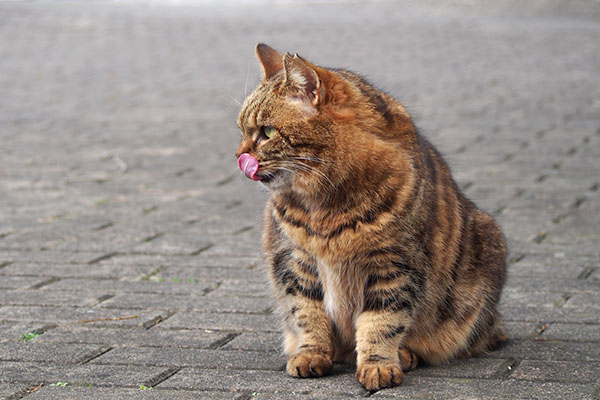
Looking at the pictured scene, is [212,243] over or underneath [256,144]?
underneath

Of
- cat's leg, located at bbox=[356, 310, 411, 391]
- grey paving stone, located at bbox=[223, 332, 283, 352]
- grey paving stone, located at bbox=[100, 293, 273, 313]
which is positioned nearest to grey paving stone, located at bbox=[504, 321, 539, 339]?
cat's leg, located at bbox=[356, 310, 411, 391]

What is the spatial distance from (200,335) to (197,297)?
61 cm

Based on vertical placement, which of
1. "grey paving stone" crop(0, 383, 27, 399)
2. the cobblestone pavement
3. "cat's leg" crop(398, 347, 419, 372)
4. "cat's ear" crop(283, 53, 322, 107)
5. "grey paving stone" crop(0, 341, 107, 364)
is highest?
"cat's ear" crop(283, 53, 322, 107)

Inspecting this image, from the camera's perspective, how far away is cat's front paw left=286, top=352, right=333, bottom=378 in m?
3.52

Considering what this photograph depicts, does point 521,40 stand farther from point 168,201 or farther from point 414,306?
point 414,306

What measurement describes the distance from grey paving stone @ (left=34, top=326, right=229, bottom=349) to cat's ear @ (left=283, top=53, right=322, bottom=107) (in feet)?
3.88

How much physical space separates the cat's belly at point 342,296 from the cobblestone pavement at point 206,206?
0.19 m

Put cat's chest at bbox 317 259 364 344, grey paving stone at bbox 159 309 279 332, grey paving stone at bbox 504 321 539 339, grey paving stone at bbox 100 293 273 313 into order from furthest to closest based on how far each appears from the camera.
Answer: grey paving stone at bbox 100 293 273 313, grey paving stone at bbox 159 309 279 332, grey paving stone at bbox 504 321 539 339, cat's chest at bbox 317 259 364 344

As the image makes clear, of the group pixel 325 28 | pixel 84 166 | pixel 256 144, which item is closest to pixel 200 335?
pixel 256 144

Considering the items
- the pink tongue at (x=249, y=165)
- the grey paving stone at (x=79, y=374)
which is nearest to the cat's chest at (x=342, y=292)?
the pink tongue at (x=249, y=165)

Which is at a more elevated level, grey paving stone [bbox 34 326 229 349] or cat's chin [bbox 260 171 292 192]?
cat's chin [bbox 260 171 292 192]

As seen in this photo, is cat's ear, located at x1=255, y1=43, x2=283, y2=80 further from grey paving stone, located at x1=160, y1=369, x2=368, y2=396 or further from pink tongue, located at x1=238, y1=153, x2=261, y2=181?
grey paving stone, located at x1=160, y1=369, x2=368, y2=396

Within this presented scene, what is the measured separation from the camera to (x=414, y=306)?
3.54 m

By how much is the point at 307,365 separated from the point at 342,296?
0.29 metres
